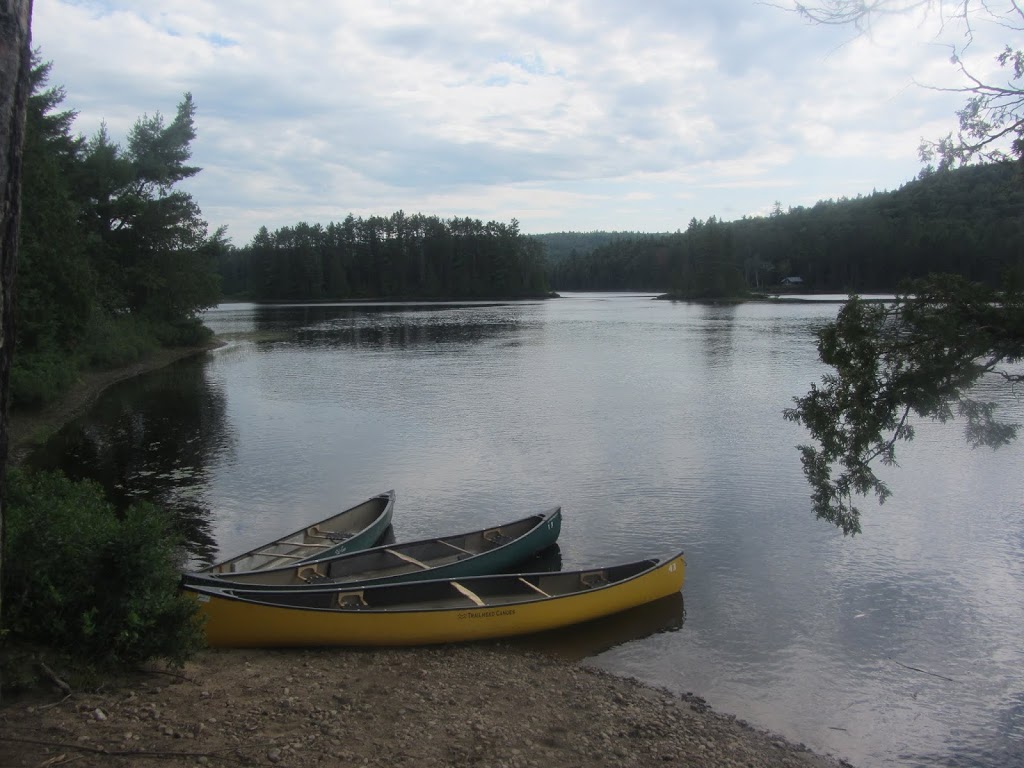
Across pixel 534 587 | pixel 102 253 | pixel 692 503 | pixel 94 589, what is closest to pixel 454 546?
pixel 534 587

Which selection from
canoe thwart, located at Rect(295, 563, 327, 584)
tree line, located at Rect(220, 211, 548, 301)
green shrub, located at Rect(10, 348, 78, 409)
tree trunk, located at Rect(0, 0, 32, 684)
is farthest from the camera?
tree line, located at Rect(220, 211, 548, 301)

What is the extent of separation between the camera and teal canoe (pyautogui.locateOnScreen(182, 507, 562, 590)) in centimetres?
1227

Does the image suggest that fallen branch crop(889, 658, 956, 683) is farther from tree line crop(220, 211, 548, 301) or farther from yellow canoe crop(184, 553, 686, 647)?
tree line crop(220, 211, 548, 301)

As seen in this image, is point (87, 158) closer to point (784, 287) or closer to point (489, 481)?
point (489, 481)

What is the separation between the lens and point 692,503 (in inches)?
731

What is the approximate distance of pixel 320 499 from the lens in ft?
62.7

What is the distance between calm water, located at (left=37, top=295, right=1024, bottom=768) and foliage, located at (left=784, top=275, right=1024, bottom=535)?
2527mm

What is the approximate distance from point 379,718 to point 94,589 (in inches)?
123

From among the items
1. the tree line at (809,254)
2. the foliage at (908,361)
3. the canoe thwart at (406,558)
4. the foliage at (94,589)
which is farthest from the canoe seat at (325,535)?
the tree line at (809,254)

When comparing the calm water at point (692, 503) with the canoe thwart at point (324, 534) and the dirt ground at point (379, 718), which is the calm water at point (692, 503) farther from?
the canoe thwart at point (324, 534)

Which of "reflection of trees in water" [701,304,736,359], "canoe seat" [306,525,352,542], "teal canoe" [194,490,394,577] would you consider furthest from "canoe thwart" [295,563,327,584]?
"reflection of trees in water" [701,304,736,359]

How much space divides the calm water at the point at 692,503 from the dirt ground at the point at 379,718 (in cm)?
128

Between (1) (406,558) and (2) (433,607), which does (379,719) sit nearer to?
(2) (433,607)

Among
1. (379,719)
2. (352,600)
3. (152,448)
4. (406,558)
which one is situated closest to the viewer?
(379,719)
